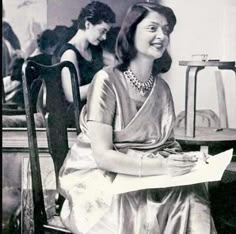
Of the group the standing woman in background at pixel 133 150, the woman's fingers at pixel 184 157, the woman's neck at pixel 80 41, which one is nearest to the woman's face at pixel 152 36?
the standing woman in background at pixel 133 150

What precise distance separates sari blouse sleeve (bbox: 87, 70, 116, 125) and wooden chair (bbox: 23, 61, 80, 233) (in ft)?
0.10

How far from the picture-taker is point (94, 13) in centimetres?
92

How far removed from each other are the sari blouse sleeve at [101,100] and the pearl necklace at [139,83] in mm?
40

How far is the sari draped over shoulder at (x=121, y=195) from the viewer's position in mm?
888

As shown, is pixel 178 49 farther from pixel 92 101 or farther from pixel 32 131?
pixel 32 131

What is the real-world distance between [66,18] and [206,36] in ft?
0.95

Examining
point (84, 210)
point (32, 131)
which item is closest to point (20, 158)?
point (32, 131)

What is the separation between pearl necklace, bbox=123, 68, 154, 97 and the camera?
3.00ft

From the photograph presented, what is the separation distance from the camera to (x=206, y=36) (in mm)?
944

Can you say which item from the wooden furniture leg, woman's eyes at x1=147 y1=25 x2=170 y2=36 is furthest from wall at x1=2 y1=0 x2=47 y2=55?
the wooden furniture leg

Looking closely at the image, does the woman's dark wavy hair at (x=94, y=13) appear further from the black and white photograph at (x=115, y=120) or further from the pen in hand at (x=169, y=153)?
the pen in hand at (x=169, y=153)

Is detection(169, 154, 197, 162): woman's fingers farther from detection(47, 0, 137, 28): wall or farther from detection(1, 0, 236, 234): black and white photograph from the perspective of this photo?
detection(47, 0, 137, 28): wall

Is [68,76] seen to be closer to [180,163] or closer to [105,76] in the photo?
[105,76]

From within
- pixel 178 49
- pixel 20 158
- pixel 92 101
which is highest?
pixel 178 49
